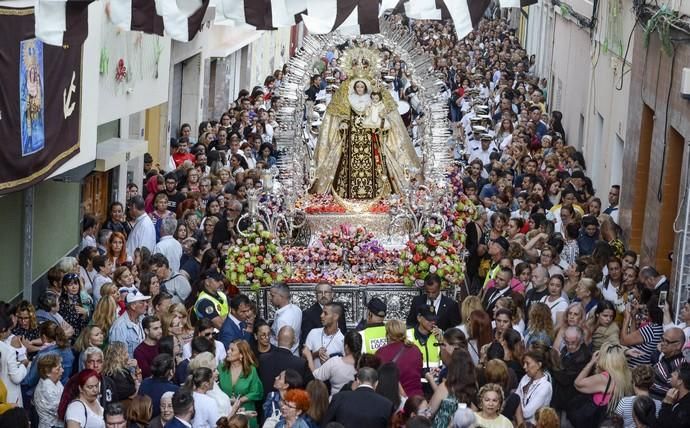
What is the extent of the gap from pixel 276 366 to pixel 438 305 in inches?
131

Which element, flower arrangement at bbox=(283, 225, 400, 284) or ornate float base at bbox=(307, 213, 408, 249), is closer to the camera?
flower arrangement at bbox=(283, 225, 400, 284)

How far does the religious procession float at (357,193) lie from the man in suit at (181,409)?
6.71 m

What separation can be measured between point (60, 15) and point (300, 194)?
337 inches

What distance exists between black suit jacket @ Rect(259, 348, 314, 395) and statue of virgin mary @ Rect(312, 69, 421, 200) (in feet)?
26.3

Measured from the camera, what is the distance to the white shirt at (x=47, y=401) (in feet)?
38.7

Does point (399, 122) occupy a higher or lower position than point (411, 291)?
higher

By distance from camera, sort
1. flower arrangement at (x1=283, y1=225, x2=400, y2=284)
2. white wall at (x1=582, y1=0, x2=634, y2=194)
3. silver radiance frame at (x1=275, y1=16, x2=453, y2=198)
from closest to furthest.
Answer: flower arrangement at (x1=283, y1=225, x2=400, y2=284) → silver radiance frame at (x1=275, y1=16, x2=453, y2=198) → white wall at (x1=582, y1=0, x2=634, y2=194)

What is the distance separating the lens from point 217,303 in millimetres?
15078

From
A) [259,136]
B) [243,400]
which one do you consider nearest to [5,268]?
[243,400]

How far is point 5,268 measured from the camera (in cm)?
1712

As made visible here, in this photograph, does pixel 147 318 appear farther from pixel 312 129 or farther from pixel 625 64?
pixel 625 64

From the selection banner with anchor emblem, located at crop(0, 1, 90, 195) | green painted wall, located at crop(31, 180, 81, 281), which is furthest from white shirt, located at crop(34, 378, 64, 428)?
green painted wall, located at crop(31, 180, 81, 281)

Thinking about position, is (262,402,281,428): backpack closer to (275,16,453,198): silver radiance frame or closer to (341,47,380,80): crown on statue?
(275,16,453,198): silver radiance frame

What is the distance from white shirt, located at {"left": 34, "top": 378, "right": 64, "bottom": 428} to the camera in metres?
11.8
